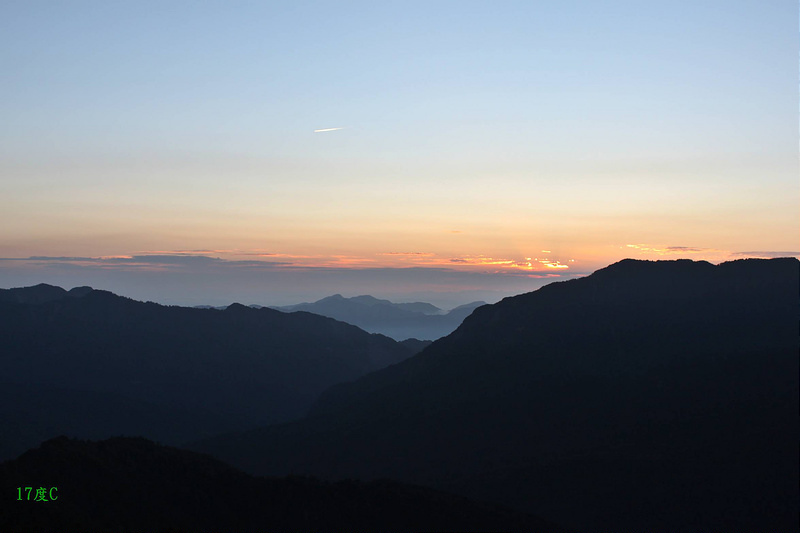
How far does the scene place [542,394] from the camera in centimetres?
12275

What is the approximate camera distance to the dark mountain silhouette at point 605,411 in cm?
7644

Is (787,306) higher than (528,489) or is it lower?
higher

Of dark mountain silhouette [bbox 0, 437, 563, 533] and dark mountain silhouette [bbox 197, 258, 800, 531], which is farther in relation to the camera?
dark mountain silhouette [bbox 197, 258, 800, 531]

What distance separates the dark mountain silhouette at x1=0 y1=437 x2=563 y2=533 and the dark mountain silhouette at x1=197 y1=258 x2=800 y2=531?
2138cm

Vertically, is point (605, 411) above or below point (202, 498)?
above

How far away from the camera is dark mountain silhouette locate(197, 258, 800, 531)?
76.4m

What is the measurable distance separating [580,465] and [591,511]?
427 inches

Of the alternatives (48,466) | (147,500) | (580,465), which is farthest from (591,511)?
(48,466)

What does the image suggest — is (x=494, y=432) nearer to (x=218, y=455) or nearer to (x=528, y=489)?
(x=528, y=489)

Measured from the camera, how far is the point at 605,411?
106438 millimetres

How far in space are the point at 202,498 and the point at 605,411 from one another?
219 ft

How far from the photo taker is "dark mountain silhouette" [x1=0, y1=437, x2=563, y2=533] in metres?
64.0

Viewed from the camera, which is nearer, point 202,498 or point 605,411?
point 202,498

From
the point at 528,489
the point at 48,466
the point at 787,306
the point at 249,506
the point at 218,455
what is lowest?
the point at 218,455
